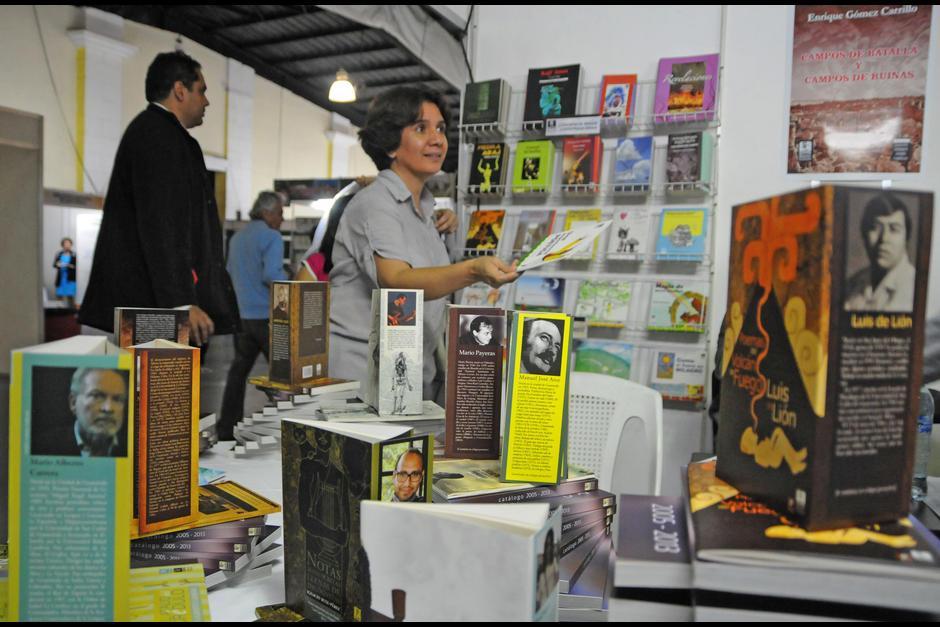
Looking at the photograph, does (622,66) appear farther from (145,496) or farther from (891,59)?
(145,496)

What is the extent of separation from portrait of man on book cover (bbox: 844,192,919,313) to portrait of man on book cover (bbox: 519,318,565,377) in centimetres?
44

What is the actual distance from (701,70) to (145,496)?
3.25 meters

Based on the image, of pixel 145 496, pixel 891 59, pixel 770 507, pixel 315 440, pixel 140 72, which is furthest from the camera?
pixel 140 72

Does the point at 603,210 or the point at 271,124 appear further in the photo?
the point at 271,124

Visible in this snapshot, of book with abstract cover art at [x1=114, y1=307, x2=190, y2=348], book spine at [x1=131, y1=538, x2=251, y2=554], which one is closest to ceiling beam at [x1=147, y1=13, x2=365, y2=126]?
book with abstract cover art at [x1=114, y1=307, x2=190, y2=348]

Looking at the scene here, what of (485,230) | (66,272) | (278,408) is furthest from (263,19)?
(278,408)

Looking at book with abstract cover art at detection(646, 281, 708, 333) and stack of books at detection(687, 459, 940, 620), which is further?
book with abstract cover art at detection(646, 281, 708, 333)

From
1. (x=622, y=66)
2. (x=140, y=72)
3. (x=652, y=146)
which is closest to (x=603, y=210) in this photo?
(x=652, y=146)

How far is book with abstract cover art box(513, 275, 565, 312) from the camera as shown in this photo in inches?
143

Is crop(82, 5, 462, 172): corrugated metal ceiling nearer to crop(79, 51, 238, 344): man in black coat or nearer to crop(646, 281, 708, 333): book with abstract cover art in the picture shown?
crop(646, 281, 708, 333): book with abstract cover art

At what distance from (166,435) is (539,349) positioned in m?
0.56

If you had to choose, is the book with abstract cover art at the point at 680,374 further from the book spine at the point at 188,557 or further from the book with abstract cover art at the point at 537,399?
the book spine at the point at 188,557

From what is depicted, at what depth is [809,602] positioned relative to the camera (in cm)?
59

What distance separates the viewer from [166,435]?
3.11 ft
